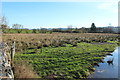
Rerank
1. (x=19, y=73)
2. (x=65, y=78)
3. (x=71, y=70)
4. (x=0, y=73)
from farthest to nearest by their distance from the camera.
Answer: (x=71, y=70) < (x=65, y=78) < (x=19, y=73) < (x=0, y=73)

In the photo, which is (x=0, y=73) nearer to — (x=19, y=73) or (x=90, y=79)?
(x=19, y=73)

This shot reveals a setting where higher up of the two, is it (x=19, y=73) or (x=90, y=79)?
(x=19, y=73)

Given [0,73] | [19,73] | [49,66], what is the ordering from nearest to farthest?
[0,73], [19,73], [49,66]

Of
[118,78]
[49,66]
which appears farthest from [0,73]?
[118,78]

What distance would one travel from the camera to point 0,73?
4371 millimetres

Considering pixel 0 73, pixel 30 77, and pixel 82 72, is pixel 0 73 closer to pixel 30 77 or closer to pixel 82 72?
pixel 30 77

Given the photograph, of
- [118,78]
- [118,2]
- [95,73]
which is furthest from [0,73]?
[118,2]

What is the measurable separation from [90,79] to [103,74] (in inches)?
43.3

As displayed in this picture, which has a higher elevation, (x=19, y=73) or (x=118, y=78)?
(x=19, y=73)

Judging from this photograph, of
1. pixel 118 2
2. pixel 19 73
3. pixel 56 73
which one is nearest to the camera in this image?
pixel 19 73

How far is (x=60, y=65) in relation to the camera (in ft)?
23.9

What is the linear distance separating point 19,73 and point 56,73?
6.43 ft

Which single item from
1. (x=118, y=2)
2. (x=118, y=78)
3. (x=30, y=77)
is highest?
(x=118, y=2)

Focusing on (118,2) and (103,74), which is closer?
(103,74)
